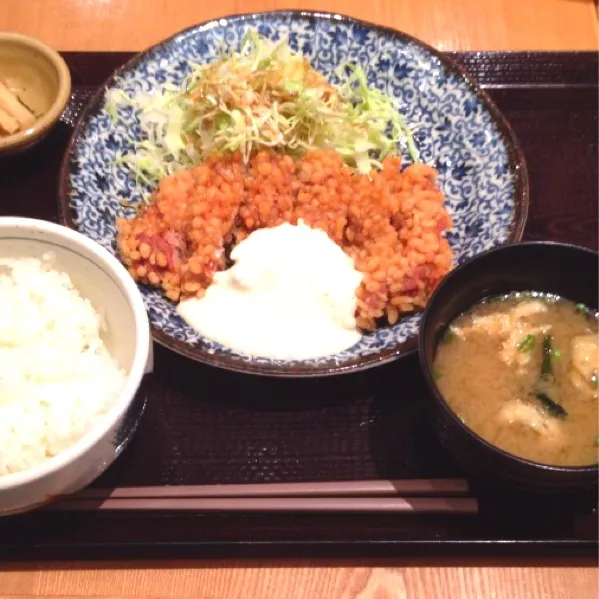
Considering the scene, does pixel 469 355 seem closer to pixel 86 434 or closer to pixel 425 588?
pixel 425 588

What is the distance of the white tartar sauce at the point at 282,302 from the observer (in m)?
2.04

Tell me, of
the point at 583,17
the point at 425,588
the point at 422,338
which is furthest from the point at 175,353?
the point at 583,17

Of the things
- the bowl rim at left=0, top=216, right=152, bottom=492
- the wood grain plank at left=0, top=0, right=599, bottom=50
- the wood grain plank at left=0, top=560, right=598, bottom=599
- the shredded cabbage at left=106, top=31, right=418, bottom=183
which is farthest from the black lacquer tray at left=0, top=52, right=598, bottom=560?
the wood grain plank at left=0, top=0, right=599, bottom=50

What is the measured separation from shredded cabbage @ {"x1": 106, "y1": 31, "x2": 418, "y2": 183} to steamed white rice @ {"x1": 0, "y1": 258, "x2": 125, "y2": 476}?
74 cm

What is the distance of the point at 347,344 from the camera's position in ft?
6.71

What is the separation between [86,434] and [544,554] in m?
1.16

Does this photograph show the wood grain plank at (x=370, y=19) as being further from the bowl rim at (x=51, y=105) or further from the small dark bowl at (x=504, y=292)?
the small dark bowl at (x=504, y=292)

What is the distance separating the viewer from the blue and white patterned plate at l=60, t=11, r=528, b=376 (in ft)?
6.47

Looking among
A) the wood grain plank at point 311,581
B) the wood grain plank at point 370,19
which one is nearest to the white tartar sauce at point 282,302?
the wood grain plank at point 311,581

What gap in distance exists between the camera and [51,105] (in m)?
2.45

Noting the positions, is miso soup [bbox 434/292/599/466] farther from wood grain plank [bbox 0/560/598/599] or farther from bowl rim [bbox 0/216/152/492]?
bowl rim [bbox 0/216/152/492]

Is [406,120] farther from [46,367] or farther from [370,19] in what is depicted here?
[46,367]

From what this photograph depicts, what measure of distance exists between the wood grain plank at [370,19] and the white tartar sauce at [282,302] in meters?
1.33

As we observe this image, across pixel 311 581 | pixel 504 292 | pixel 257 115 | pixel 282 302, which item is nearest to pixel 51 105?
pixel 257 115
